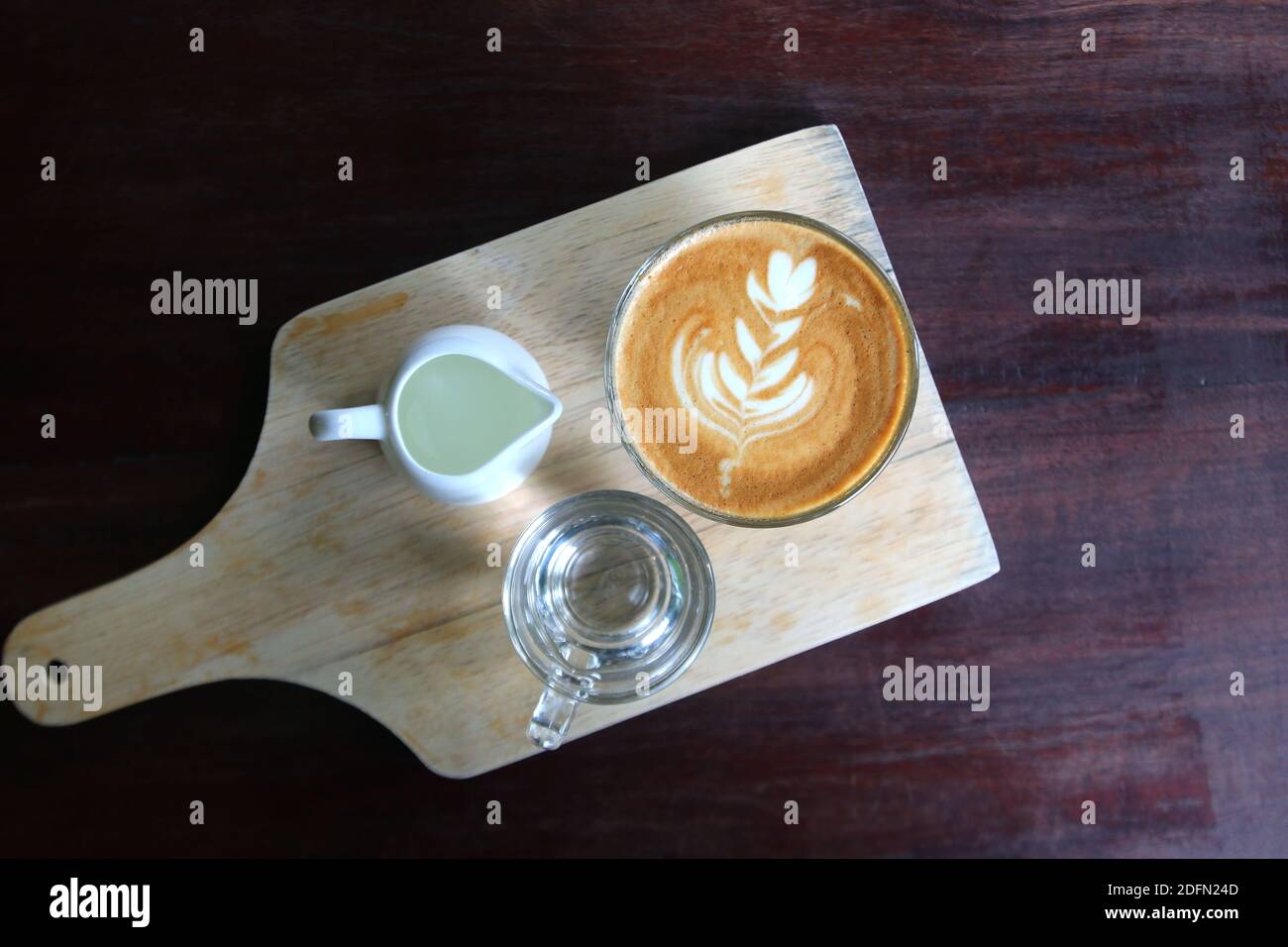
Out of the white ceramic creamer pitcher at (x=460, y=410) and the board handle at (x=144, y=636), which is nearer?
the white ceramic creamer pitcher at (x=460, y=410)

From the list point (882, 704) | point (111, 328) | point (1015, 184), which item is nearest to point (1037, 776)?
point (882, 704)

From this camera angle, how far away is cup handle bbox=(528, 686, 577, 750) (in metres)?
1.23

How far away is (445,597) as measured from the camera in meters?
1.34

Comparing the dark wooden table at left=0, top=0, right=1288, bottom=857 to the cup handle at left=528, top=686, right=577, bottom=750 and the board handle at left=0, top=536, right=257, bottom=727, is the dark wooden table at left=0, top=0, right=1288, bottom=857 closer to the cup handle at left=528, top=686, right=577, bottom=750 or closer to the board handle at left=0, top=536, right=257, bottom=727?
the board handle at left=0, top=536, right=257, bottom=727

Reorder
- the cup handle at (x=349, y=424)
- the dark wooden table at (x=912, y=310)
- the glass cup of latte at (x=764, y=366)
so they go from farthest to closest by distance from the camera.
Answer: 1. the dark wooden table at (x=912, y=310)
2. the glass cup of latte at (x=764, y=366)
3. the cup handle at (x=349, y=424)

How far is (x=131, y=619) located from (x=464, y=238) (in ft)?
2.30

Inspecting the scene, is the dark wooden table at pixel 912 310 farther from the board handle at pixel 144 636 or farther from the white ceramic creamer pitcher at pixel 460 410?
the white ceramic creamer pitcher at pixel 460 410

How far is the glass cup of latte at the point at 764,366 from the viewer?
1.27 meters

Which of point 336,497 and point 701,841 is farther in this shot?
point 701,841

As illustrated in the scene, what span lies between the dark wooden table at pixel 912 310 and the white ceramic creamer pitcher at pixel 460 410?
0.29 metres

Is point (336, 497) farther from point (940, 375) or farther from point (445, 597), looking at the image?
point (940, 375)

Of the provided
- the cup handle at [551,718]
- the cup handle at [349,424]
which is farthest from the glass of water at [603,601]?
the cup handle at [349,424]

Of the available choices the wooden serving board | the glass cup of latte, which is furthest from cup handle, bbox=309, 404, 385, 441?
the glass cup of latte

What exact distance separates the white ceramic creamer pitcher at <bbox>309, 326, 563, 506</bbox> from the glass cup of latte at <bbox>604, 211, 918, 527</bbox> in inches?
4.9
